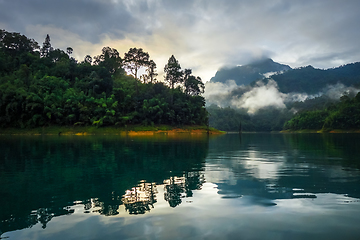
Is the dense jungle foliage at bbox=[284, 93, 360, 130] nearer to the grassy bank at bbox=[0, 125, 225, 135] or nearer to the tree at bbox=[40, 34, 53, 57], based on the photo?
the grassy bank at bbox=[0, 125, 225, 135]

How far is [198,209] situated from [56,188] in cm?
504

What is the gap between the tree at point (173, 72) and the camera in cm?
→ 8500

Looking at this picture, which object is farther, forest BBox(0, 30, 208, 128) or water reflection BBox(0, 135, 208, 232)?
forest BBox(0, 30, 208, 128)

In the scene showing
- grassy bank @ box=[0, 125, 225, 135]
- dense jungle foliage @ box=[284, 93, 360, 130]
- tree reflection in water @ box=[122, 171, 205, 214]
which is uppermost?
dense jungle foliage @ box=[284, 93, 360, 130]

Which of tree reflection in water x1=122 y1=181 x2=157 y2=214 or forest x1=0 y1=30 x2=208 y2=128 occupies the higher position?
forest x1=0 y1=30 x2=208 y2=128

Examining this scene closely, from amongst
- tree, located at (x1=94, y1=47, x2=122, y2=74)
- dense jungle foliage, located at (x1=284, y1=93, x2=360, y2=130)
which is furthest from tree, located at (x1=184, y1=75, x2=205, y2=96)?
dense jungle foliage, located at (x1=284, y1=93, x2=360, y2=130)

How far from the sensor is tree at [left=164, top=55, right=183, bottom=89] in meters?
85.0

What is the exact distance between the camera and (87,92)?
73625 millimetres

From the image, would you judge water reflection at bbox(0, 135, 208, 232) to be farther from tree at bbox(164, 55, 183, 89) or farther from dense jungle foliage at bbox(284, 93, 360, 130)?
dense jungle foliage at bbox(284, 93, 360, 130)

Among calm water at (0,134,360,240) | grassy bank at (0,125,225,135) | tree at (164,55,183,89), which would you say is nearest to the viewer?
calm water at (0,134,360,240)

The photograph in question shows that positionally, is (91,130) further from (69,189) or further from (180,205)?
(180,205)

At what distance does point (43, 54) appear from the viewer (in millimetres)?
100188

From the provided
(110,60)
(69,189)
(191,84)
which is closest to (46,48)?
(110,60)

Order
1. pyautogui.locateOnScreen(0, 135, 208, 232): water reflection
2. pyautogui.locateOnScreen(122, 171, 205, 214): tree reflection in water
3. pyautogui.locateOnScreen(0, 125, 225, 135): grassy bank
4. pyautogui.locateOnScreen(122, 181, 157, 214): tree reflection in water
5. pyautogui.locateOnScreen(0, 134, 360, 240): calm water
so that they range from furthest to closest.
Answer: pyautogui.locateOnScreen(0, 125, 225, 135): grassy bank, pyautogui.locateOnScreen(122, 171, 205, 214): tree reflection in water, pyautogui.locateOnScreen(122, 181, 157, 214): tree reflection in water, pyautogui.locateOnScreen(0, 135, 208, 232): water reflection, pyautogui.locateOnScreen(0, 134, 360, 240): calm water
